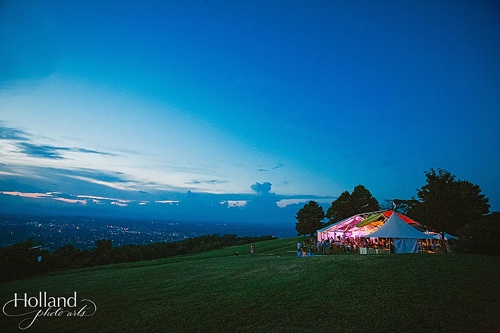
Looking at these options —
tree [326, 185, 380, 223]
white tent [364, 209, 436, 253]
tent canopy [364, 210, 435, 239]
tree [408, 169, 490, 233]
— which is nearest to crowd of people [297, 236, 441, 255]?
white tent [364, 209, 436, 253]

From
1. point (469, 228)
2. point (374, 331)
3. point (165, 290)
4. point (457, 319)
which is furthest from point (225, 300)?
point (469, 228)

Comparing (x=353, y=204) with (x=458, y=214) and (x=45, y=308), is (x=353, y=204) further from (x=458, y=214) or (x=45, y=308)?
(x=45, y=308)

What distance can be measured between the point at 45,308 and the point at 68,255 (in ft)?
89.7

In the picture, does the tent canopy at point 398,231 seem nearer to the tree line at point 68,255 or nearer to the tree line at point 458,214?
the tree line at point 458,214

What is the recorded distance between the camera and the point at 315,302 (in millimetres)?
8930

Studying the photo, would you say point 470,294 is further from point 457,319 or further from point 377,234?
point 377,234

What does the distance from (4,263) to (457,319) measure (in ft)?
102

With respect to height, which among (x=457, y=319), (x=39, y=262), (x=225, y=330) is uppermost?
(x=457, y=319)

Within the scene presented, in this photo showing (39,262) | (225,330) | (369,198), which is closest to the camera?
(225,330)

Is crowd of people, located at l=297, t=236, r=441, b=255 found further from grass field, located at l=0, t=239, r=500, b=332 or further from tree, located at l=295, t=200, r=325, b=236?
tree, located at l=295, t=200, r=325, b=236

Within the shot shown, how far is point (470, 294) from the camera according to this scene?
8.47 meters

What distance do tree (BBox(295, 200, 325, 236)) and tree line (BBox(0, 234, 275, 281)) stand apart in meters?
12.1

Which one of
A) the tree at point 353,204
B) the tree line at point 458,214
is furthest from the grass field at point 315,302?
the tree at point 353,204

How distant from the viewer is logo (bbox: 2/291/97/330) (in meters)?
9.60
